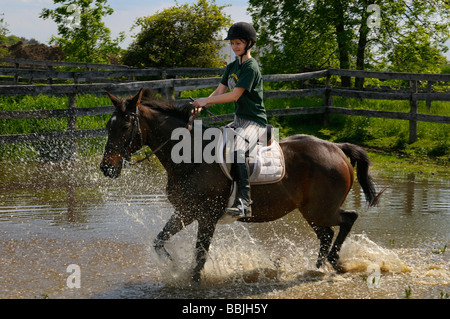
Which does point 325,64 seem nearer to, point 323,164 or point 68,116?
point 68,116

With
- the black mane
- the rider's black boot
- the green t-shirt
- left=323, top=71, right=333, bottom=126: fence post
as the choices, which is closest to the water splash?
the rider's black boot

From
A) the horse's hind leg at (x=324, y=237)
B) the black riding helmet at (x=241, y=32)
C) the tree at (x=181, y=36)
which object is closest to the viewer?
the black riding helmet at (x=241, y=32)

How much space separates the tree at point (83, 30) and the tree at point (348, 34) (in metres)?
8.71

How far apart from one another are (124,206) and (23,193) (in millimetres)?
2029

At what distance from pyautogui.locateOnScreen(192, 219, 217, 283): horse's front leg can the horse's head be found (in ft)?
3.34

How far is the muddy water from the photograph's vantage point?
5.87m

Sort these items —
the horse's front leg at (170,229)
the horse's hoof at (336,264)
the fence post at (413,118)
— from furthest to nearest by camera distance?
the fence post at (413,118)
the horse's hoof at (336,264)
the horse's front leg at (170,229)

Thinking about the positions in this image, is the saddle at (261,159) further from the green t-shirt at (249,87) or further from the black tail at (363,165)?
the black tail at (363,165)

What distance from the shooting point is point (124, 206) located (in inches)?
368

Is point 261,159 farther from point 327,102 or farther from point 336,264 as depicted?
point 327,102

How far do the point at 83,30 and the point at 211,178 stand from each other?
68.8 feet

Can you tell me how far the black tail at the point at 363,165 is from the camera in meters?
6.84

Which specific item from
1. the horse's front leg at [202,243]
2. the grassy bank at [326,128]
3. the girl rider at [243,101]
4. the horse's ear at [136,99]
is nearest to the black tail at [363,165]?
the girl rider at [243,101]
